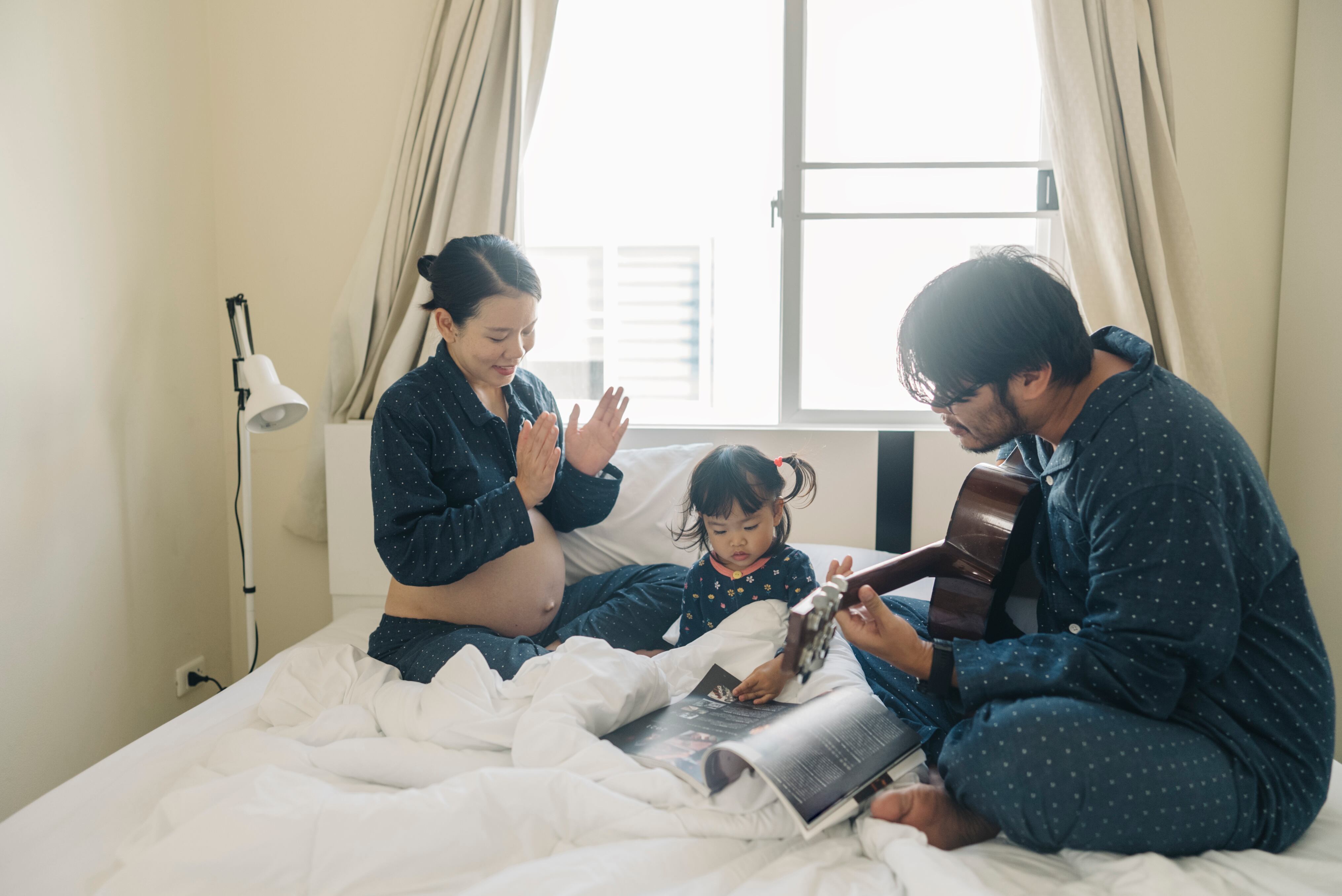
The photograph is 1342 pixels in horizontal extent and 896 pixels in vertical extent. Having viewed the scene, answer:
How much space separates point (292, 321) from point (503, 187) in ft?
2.45

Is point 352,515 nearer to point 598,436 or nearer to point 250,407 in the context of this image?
point 250,407

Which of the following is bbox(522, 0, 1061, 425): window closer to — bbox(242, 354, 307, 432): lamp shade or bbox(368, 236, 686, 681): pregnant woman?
bbox(368, 236, 686, 681): pregnant woman

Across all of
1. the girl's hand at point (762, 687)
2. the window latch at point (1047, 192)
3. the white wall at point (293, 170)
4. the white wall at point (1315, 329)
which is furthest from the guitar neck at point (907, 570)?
the white wall at point (293, 170)

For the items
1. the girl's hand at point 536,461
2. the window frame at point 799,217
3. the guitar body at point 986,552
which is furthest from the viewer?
the window frame at point 799,217

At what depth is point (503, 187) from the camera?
218 centimetres

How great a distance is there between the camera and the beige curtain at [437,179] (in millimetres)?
2154

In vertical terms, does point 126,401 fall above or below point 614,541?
above

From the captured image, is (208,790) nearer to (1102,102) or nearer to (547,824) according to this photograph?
(547,824)

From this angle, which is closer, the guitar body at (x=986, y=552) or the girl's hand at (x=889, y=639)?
the girl's hand at (x=889, y=639)

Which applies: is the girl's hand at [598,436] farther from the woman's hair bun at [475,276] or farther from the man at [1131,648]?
the man at [1131,648]

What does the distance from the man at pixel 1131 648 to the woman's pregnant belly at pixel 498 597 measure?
738 millimetres

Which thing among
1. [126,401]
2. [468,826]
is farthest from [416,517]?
[126,401]

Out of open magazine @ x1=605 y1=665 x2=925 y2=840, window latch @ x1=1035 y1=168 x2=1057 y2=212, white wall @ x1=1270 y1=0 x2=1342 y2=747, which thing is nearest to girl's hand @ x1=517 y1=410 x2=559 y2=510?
open magazine @ x1=605 y1=665 x2=925 y2=840

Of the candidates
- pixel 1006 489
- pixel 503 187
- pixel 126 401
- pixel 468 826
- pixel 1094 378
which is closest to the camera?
pixel 468 826
